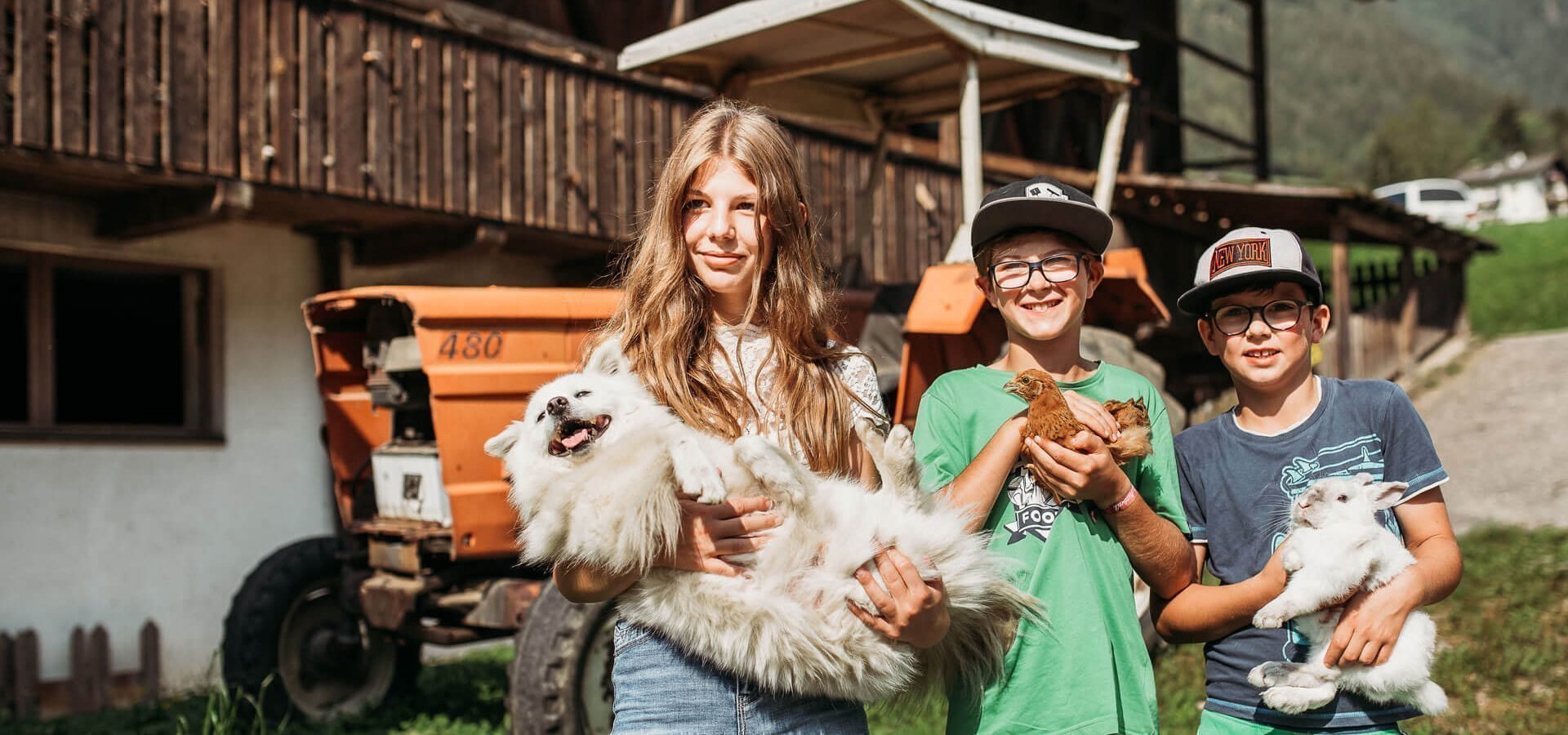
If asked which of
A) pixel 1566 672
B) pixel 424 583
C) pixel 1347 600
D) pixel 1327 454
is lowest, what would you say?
pixel 1566 672

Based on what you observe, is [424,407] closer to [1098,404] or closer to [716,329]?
[716,329]

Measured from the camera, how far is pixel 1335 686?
2.21 meters

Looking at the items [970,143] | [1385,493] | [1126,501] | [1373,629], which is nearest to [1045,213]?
[1126,501]

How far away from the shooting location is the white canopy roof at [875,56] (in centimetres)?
504

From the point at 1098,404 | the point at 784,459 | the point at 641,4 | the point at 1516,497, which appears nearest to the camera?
the point at 784,459

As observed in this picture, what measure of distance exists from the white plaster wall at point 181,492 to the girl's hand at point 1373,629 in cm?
749

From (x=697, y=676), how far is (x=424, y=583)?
3664 mm

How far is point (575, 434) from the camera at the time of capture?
2281mm

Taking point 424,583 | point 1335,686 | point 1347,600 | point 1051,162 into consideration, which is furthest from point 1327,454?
point 1051,162

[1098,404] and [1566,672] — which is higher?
[1098,404]

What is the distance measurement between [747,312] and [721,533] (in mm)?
457

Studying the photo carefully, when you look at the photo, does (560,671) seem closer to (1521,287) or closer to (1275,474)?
(1275,474)

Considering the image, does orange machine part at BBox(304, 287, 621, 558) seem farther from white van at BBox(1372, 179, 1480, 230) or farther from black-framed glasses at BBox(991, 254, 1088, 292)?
white van at BBox(1372, 179, 1480, 230)

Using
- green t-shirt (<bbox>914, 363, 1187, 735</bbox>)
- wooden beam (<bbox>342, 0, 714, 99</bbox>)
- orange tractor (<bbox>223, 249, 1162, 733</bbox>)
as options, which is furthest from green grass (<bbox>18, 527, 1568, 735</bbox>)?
wooden beam (<bbox>342, 0, 714, 99</bbox>)
